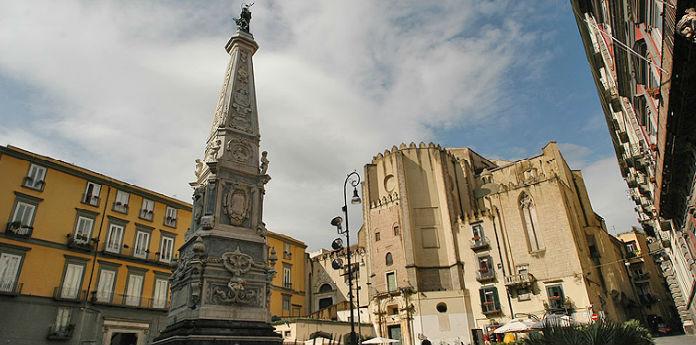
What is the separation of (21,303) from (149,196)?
1111 centimetres

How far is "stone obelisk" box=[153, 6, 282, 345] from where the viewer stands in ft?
32.4

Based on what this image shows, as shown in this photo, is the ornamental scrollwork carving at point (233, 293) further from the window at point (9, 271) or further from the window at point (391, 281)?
the window at point (391, 281)

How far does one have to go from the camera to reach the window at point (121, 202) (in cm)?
3008

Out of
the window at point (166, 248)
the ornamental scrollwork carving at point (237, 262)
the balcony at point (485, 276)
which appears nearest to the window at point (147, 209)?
the window at point (166, 248)

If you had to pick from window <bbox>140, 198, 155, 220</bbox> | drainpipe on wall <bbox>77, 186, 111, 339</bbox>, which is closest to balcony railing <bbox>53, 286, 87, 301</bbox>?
drainpipe on wall <bbox>77, 186, 111, 339</bbox>

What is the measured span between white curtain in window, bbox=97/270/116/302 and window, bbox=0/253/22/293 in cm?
458

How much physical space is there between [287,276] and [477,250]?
19276 millimetres

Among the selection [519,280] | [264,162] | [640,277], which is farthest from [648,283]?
[264,162]

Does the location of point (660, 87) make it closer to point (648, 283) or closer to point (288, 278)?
point (288, 278)

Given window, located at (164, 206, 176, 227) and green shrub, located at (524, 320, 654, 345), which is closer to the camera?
green shrub, located at (524, 320, 654, 345)

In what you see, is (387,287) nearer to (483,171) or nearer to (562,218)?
(562,218)

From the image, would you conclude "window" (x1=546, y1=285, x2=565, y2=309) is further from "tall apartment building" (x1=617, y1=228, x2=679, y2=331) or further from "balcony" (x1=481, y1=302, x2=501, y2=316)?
"tall apartment building" (x1=617, y1=228, x2=679, y2=331)

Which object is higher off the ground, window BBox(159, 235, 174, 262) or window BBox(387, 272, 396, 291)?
window BBox(159, 235, 174, 262)

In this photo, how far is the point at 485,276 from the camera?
109ft
